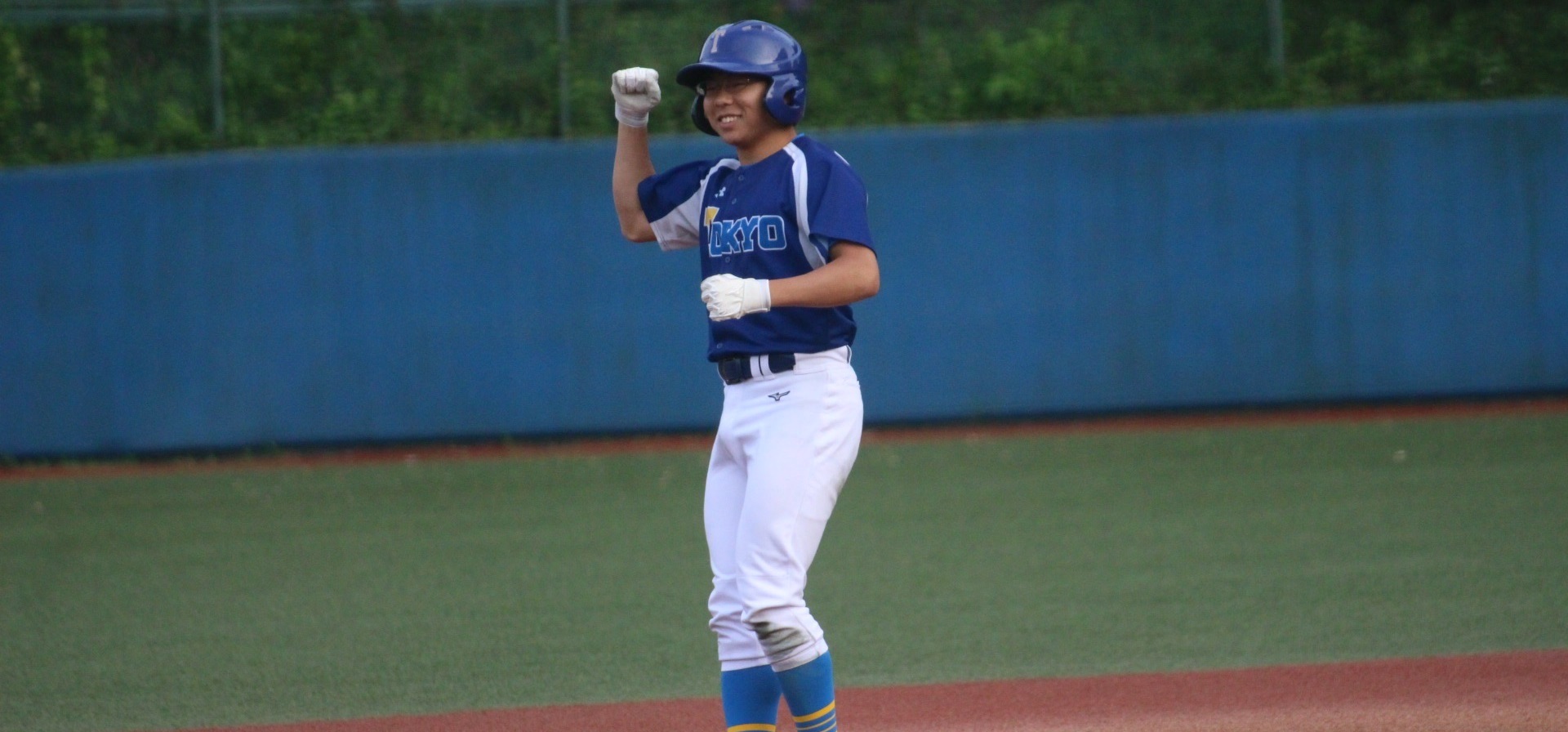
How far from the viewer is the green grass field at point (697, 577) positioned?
16.6 ft

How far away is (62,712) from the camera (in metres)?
4.73

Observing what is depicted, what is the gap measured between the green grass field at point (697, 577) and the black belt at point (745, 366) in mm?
1743

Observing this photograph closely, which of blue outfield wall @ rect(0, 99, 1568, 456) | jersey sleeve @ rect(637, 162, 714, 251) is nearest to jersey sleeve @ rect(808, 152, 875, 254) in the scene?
jersey sleeve @ rect(637, 162, 714, 251)

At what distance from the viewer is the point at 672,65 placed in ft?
42.2

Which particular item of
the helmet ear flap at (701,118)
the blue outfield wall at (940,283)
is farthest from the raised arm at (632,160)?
the blue outfield wall at (940,283)

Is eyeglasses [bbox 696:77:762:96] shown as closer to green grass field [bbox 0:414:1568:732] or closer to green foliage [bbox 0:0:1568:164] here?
green grass field [bbox 0:414:1568:732]

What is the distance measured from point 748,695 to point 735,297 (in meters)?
0.92

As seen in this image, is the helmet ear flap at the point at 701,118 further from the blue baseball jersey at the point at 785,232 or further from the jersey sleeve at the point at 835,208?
the jersey sleeve at the point at 835,208

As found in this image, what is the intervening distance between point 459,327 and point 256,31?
306cm

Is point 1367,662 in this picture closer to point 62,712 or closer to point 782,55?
point 782,55

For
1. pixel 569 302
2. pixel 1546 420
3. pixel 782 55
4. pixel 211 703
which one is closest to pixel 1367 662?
pixel 782 55

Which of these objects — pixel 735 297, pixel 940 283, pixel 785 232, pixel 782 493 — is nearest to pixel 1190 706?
pixel 782 493

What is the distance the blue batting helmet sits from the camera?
132 inches

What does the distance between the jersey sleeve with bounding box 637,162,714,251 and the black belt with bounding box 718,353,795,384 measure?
386mm
